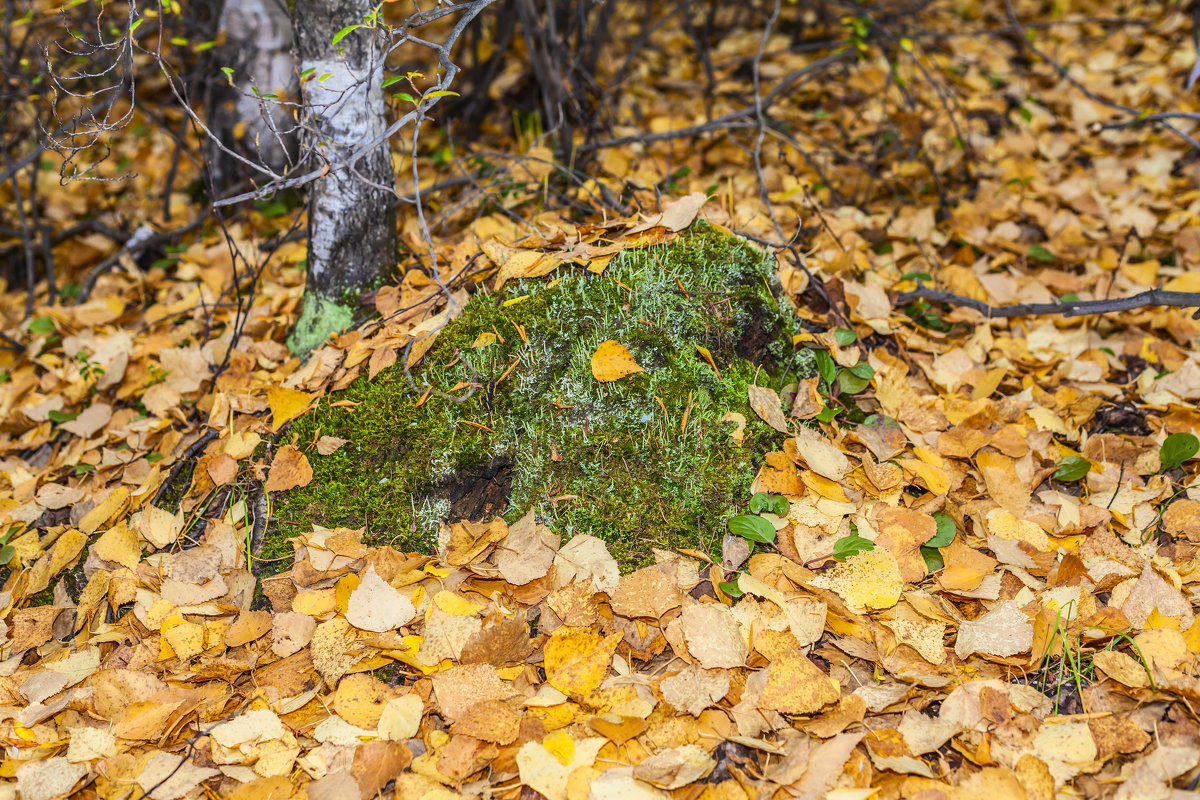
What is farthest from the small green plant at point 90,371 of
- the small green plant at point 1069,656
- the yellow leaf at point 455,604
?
the small green plant at point 1069,656

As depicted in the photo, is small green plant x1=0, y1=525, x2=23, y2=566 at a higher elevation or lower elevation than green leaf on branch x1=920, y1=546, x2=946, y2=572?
higher

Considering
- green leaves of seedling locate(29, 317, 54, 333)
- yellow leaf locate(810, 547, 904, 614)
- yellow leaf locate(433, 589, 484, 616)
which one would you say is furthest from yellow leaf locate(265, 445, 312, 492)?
green leaves of seedling locate(29, 317, 54, 333)

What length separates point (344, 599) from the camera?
2021 mm

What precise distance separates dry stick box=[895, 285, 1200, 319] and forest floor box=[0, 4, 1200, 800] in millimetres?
28

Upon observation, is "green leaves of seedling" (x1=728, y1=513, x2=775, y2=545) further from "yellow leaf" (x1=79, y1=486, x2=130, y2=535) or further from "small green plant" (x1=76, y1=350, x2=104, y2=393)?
"small green plant" (x1=76, y1=350, x2=104, y2=393)

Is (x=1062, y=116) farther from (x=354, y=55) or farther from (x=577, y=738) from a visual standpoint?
(x=577, y=738)

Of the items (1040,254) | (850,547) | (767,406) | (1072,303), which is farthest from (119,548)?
(1040,254)

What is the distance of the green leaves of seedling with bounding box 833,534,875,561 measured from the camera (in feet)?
6.47

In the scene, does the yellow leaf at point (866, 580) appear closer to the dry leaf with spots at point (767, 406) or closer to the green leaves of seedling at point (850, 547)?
the green leaves of seedling at point (850, 547)

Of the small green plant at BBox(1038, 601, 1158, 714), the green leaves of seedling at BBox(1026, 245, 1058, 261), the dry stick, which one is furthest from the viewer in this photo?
the green leaves of seedling at BBox(1026, 245, 1058, 261)

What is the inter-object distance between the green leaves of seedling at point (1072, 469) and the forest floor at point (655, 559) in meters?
0.01

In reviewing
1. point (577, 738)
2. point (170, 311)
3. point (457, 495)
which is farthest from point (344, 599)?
point (170, 311)

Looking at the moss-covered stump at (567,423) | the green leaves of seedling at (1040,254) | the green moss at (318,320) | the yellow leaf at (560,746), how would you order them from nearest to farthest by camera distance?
1. the yellow leaf at (560,746)
2. the moss-covered stump at (567,423)
3. the green moss at (318,320)
4. the green leaves of seedling at (1040,254)

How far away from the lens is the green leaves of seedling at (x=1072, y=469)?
2258 mm
